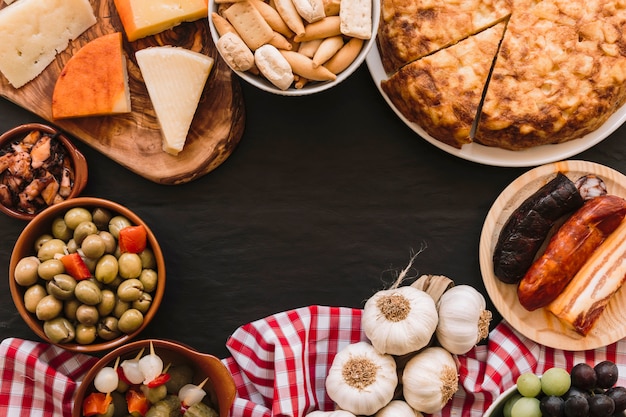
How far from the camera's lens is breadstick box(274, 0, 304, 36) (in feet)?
8.00

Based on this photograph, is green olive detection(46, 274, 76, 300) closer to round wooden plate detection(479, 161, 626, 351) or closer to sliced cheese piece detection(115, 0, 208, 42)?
sliced cheese piece detection(115, 0, 208, 42)

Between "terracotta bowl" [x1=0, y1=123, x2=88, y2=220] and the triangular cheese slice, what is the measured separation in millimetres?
1182

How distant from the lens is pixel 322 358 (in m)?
2.76

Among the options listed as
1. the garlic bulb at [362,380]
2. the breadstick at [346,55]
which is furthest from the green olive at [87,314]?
the breadstick at [346,55]

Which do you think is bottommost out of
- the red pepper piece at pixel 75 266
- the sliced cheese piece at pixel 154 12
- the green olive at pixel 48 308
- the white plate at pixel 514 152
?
the green olive at pixel 48 308

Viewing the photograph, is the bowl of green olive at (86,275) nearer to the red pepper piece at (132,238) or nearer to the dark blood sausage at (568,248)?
the red pepper piece at (132,238)

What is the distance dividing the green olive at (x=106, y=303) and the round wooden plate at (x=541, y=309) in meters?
1.32

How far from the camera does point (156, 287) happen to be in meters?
2.63

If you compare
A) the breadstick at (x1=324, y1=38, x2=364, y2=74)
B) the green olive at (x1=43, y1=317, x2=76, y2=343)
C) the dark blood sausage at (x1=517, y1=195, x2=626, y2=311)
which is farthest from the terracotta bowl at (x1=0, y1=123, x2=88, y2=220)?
the dark blood sausage at (x1=517, y1=195, x2=626, y2=311)

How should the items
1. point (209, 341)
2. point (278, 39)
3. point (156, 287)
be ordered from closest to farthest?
1. point (278, 39)
2. point (156, 287)
3. point (209, 341)

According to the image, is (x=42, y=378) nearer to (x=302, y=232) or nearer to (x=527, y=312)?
(x=302, y=232)

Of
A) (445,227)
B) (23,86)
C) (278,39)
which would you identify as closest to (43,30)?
(23,86)

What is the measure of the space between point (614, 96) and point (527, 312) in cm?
83

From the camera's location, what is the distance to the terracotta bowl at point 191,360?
97.8 inches
